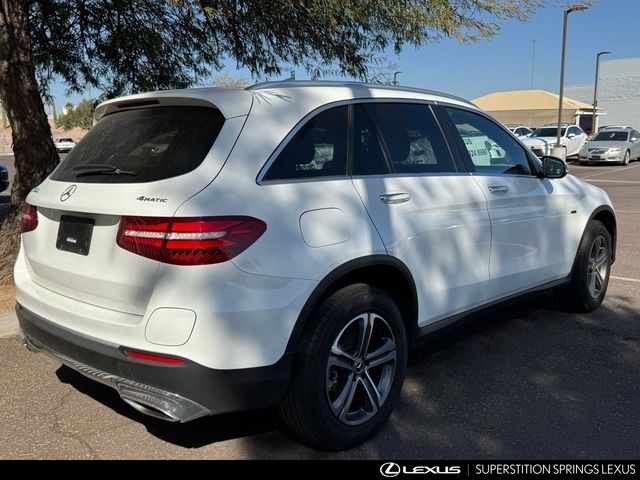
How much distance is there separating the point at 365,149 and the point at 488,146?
1.39 metres

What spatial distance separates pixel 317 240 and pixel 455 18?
4.17 meters

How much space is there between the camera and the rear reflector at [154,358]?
96.0 inches

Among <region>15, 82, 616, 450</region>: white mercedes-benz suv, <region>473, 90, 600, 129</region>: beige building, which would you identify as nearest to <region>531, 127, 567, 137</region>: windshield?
<region>473, 90, 600, 129</region>: beige building

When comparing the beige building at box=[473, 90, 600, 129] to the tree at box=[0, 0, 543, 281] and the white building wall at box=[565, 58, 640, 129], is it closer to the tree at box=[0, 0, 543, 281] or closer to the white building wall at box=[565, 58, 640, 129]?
the white building wall at box=[565, 58, 640, 129]

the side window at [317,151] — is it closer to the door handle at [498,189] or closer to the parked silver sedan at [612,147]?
the door handle at [498,189]

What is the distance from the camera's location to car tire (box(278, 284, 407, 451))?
270 centimetres

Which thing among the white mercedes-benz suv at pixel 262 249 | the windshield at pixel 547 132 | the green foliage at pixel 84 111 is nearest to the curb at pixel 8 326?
the white mercedes-benz suv at pixel 262 249

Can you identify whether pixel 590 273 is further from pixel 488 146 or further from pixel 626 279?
pixel 488 146

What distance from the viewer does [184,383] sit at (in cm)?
245

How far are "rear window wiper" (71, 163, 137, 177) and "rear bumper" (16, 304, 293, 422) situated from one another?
0.78 meters

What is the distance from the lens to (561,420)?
3264mm

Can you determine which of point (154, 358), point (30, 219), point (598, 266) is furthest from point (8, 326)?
point (598, 266)

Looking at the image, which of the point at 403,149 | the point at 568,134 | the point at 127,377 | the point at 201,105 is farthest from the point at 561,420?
the point at 568,134

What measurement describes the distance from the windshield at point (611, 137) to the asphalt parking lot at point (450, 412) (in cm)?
2388
